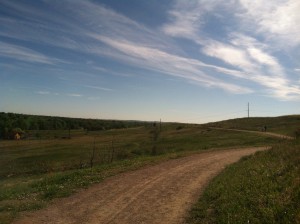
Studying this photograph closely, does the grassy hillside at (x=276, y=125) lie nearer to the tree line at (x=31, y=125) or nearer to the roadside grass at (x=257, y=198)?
the roadside grass at (x=257, y=198)

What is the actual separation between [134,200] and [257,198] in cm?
564

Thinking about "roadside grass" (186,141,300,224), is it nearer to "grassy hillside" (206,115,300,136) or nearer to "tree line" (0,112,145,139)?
"grassy hillside" (206,115,300,136)

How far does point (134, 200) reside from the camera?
1577 cm

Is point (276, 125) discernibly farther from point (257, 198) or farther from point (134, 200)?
point (257, 198)

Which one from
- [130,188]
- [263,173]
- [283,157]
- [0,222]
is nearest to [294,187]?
[263,173]

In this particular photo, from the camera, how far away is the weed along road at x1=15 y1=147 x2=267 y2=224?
13234 millimetres

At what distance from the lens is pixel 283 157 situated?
1772cm

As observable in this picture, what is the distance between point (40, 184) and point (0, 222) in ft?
27.4

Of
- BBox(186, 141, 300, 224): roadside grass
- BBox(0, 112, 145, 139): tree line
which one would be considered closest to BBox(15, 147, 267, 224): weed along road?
BBox(186, 141, 300, 224): roadside grass

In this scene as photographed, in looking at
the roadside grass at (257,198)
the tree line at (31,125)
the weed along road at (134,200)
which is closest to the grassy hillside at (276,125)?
the weed along road at (134,200)

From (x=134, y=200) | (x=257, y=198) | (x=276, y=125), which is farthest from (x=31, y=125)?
(x=257, y=198)

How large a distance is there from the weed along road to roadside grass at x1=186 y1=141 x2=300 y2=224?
94cm

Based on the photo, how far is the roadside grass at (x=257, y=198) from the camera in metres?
10.4

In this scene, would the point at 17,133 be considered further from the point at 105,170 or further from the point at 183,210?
the point at 183,210
